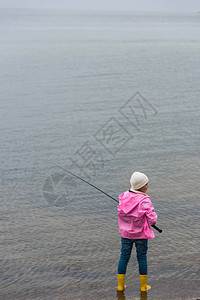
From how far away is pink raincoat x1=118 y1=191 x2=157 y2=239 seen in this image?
13.4ft

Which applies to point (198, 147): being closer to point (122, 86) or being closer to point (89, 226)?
point (89, 226)

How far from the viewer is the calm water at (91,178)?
483cm

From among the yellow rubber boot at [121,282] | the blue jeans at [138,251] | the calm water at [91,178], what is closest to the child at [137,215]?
the blue jeans at [138,251]

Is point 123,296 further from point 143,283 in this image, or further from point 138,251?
point 138,251

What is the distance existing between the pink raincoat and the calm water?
635 mm

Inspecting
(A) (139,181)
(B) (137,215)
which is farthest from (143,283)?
(A) (139,181)

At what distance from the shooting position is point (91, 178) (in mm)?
7926

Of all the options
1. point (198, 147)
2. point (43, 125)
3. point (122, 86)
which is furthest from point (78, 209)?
point (122, 86)

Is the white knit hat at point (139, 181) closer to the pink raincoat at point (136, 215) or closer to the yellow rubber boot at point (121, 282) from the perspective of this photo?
the pink raincoat at point (136, 215)

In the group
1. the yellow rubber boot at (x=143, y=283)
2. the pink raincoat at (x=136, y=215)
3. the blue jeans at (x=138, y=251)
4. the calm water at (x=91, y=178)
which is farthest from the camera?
the calm water at (x=91, y=178)

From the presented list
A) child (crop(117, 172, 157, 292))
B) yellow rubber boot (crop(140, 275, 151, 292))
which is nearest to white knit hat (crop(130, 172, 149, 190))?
child (crop(117, 172, 157, 292))

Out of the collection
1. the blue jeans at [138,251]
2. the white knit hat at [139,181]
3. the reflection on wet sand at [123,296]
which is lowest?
the reflection on wet sand at [123,296]

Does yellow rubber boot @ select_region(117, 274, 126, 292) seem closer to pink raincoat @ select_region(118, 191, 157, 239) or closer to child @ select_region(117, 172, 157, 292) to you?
child @ select_region(117, 172, 157, 292)

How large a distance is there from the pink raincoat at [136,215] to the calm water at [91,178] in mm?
635
